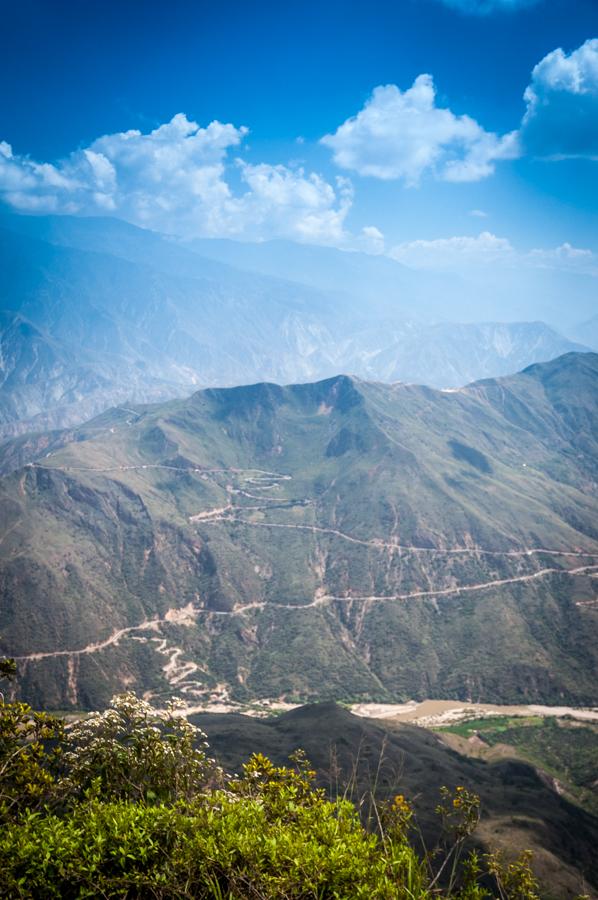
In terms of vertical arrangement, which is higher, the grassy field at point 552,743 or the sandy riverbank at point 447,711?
the grassy field at point 552,743

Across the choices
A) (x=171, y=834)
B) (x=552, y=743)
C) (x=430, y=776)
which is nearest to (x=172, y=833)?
(x=171, y=834)

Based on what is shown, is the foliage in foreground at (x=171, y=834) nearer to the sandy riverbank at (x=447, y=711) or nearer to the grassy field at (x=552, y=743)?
the grassy field at (x=552, y=743)

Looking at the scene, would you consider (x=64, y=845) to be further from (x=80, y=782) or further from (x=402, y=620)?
(x=402, y=620)

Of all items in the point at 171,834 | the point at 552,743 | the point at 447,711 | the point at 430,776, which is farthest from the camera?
the point at 447,711

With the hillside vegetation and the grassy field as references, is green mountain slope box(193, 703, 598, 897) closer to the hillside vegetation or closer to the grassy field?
the grassy field

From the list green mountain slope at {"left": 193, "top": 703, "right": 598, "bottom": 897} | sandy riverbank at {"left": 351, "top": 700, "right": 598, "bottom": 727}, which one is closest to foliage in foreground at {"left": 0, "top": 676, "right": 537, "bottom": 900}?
green mountain slope at {"left": 193, "top": 703, "right": 598, "bottom": 897}

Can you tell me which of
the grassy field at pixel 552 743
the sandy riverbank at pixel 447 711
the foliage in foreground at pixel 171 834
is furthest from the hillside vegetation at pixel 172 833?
the sandy riverbank at pixel 447 711

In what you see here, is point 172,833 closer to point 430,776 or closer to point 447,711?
point 430,776

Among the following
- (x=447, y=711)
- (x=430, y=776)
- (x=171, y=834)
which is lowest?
(x=447, y=711)
